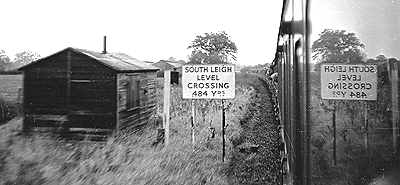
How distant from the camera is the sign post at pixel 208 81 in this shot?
4.63 metres

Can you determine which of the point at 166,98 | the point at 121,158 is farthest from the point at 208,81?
the point at 121,158

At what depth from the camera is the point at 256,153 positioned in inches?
208

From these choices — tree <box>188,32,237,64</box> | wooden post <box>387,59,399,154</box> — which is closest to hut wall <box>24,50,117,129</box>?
tree <box>188,32,237,64</box>

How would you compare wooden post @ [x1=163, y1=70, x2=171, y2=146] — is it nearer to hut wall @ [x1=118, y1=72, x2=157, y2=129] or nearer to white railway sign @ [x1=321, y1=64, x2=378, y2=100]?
hut wall @ [x1=118, y1=72, x2=157, y2=129]

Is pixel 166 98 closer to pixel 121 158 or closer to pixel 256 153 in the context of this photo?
pixel 121 158

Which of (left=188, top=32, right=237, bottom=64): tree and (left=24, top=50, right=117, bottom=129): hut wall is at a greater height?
(left=188, top=32, right=237, bottom=64): tree

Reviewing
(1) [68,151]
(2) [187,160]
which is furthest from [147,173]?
(1) [68,151]

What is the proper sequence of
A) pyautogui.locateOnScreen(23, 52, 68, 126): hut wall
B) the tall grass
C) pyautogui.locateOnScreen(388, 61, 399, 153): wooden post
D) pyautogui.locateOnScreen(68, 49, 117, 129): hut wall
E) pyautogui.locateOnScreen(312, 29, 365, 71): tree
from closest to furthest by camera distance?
pyautogui.locateOnScreen(388, 61, 399, 153): wooden post
pyautogui.locateOnScreen(312, 29, 365, 71): tree
the tall grass
pyautogui.locateOnScreen(68, 49, 117, 129): hut wall
pyautogui.locateOnScreen(23, 52, 68, 126): hut wall

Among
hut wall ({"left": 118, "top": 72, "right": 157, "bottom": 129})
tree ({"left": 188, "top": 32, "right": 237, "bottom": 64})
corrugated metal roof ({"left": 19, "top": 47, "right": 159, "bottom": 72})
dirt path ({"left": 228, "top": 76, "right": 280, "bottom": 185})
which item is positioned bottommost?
dirt path ({"left": 228, "top": 76, "right": 280, "bottom": 185})

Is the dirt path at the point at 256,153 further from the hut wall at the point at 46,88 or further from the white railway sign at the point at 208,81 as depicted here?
the hut wall at the point at 46,88

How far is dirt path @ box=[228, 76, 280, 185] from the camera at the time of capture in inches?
170

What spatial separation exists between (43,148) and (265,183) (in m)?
3.63

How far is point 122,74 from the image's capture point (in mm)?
4953

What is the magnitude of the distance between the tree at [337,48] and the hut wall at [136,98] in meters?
4.14
